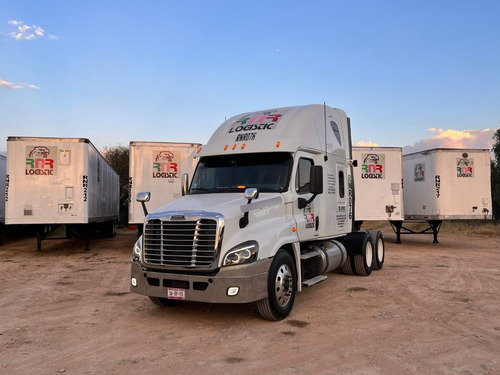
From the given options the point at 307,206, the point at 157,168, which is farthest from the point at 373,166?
the point at 307,206

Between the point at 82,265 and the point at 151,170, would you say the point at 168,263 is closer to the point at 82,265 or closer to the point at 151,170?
the point at 82,265

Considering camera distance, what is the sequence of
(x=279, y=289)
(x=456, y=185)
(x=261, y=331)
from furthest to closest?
(x=456, y=185), (x=279, y=289), (x=261, y=331)

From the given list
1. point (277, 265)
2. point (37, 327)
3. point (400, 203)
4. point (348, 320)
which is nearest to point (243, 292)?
point (277, 265)

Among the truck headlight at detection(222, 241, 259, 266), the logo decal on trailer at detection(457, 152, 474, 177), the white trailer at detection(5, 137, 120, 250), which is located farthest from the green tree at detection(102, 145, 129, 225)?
the truck headlight at detection(222, 241, 259, 266)

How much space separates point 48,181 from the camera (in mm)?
13000

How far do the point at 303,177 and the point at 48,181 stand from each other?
380 inches

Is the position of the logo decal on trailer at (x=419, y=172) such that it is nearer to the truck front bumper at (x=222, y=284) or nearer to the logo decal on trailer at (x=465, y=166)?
the logo decal on trailer at (x=465, y=166)

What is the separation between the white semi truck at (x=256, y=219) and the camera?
5414 millimetres

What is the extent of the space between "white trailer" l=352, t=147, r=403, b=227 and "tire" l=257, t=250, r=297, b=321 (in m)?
10.5

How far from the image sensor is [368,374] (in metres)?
4.03

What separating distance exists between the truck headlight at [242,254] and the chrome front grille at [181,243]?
0.20 metres

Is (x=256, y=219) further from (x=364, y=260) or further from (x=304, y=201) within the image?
(x=364, y=260)

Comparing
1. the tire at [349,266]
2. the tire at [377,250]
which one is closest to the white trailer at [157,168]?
the tire at [349,266]

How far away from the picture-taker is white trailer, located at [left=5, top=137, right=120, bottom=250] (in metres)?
12.8
